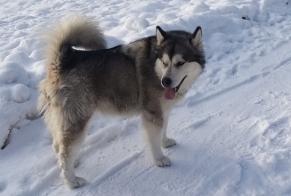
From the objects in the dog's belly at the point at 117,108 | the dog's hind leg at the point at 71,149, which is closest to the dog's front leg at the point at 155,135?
the dog's belly at the point at 117,108

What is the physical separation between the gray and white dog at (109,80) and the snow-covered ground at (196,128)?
0.82 feet

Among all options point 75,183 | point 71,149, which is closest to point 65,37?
point 71,149

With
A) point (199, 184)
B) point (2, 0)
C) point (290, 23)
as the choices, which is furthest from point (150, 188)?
Answer: point (2, 0)

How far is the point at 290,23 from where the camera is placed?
7.18m

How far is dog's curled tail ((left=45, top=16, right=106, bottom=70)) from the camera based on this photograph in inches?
161

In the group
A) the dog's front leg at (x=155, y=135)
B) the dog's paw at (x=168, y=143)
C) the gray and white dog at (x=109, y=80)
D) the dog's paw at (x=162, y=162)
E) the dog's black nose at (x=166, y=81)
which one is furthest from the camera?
the dog's paw at (x=168, y=143)

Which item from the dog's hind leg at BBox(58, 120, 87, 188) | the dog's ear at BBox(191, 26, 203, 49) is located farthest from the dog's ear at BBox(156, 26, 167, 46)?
the dog's hind leg at BBox(58, 120, 87, 188)

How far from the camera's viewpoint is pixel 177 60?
3.89m

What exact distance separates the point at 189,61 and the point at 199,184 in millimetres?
1094

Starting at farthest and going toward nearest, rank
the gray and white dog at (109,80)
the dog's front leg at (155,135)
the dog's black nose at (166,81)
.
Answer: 1. the dog's front leg at (155,135)
2. the gray and white dog at (109,80)
3. the dog's black nose at (166,81)

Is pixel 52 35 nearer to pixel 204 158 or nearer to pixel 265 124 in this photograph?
pixel 204 158

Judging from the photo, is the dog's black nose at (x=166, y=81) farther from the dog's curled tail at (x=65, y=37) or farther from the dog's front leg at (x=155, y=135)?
the dog's curled tail at (x=65, y=37)

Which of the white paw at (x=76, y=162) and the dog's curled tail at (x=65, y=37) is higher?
the dog's curled tail at (x=65, y=37)

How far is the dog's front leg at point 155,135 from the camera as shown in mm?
4180
